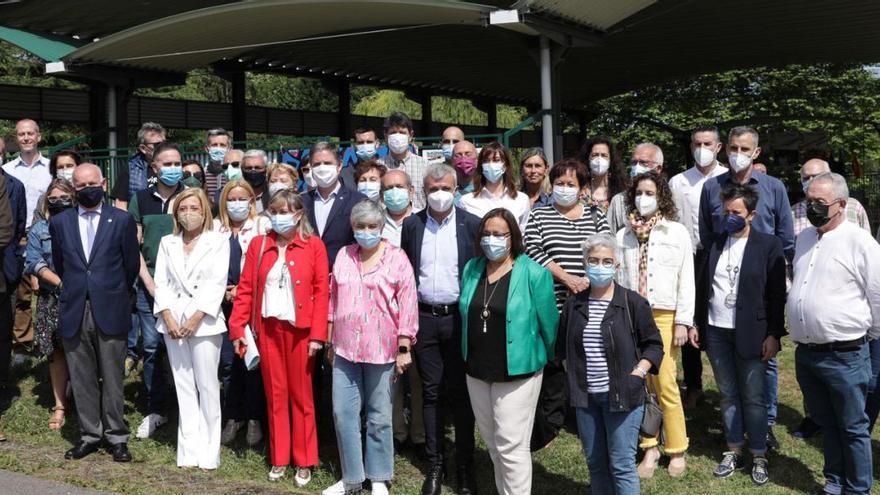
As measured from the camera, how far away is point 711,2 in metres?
13.8

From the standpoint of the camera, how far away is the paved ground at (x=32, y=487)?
6.05m

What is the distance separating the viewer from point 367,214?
5.87 m

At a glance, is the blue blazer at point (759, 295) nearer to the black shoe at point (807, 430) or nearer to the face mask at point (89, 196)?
the black shoe at point (807, 430)

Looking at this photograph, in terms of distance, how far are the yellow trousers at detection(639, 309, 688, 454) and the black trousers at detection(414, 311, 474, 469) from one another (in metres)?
1.33

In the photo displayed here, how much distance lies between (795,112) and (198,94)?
21269 mm

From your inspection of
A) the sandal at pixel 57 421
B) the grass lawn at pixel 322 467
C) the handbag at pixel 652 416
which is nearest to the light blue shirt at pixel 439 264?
the grass lawn at pixel 322 467

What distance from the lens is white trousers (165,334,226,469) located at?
654cm

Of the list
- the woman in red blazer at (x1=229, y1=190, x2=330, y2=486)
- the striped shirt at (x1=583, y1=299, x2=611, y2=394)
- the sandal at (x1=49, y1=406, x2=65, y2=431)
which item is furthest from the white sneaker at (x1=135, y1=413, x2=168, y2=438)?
the striped shirt at (x1=583, y1=299, x2=611, y2=394)

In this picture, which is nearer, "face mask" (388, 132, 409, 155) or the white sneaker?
the white sneaker

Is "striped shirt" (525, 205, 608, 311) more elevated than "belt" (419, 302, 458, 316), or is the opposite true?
"striped shirt" (525, 205, 608, 311)

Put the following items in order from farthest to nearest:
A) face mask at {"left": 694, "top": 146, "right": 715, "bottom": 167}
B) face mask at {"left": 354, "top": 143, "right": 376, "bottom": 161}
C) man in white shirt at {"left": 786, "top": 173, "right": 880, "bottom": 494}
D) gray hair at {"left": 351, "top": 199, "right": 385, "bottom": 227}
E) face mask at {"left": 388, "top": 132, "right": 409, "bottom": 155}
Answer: face mask at {"left": 354, "top": 143, "right": 376, "bottom": 161} → face mask at {"left": 388, "top": 132, "right": 409, "bottom": 155} → face mask at {"left": 694, "top": 146, "right": 715, "bottom": 167} → gray hair at {"left": 351, "top": 199, "right": 385, "bottom": 227} → man in white shirt at {"left": 786, "top": 173, "right": 880, "bottom": 494}

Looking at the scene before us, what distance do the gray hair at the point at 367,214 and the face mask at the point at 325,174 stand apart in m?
0.95

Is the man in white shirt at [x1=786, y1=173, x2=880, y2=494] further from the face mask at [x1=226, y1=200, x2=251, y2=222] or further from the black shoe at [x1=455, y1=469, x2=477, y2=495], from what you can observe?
the face mask at [x1=226, y1=200, x2=251, y2=222]

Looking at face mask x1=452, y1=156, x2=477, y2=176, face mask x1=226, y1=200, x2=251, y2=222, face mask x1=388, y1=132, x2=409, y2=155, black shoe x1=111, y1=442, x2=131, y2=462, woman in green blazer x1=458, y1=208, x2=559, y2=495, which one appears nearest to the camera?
woman in green blazer x1=458, y1=208, x2=559, y2=495
